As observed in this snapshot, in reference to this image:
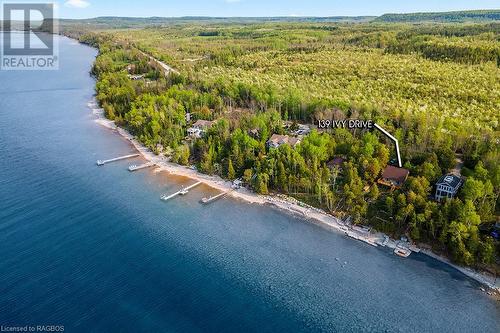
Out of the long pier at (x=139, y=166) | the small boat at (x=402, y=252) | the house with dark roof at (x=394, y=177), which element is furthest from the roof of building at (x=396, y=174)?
the long pier at (x=139, y=166)

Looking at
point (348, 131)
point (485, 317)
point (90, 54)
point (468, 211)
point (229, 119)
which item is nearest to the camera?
point (485, 317)

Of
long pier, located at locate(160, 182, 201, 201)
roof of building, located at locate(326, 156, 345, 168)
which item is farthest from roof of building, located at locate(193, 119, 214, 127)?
roof of building, located at locate(326, 156, 345, 168)

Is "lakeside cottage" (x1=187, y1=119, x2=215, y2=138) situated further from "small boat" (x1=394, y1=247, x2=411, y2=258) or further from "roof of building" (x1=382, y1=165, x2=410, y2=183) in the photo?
"small boat" (x1=394, y1=247, x2=411, y2=258)

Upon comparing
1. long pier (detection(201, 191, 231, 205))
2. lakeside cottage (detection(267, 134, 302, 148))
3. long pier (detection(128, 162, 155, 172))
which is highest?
lakeside cottage (detection(267, 134, 302, 148))

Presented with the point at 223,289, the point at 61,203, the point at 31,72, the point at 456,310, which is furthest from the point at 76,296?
the point at 31,72

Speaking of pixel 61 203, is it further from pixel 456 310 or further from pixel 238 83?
pixel 238 83

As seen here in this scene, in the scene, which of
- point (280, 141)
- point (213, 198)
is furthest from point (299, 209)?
point (280, 141)
